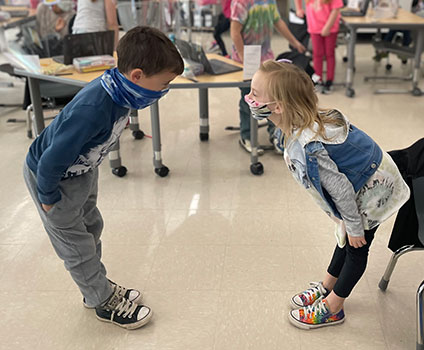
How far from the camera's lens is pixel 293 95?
1.53 meters

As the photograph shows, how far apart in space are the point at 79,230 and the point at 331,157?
0.90 metres

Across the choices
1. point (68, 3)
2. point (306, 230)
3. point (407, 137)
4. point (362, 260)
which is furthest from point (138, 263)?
point (68, 3)

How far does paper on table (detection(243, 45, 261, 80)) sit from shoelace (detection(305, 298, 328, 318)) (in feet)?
4.89

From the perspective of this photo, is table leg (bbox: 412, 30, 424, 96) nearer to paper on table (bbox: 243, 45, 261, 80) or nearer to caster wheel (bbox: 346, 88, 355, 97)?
caster wheel (bbox: 346, 88, 355, 97)

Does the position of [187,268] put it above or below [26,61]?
below

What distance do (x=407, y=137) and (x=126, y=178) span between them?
6.76 feet

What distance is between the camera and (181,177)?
3213mm

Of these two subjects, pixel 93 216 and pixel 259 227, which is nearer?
pixel 93 216

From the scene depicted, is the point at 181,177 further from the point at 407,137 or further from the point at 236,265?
the point at 407,137

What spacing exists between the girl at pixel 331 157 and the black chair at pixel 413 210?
0.16m

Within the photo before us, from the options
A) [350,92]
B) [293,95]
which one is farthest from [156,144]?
[350,92]

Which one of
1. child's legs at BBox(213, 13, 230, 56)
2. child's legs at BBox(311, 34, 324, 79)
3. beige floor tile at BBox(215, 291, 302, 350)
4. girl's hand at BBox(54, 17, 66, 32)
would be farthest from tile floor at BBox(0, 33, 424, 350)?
child's legs at BBox(213, 13, 230, 56)

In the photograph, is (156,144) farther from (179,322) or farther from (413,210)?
(413,210)

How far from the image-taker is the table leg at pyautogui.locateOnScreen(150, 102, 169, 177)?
10.3 feet
